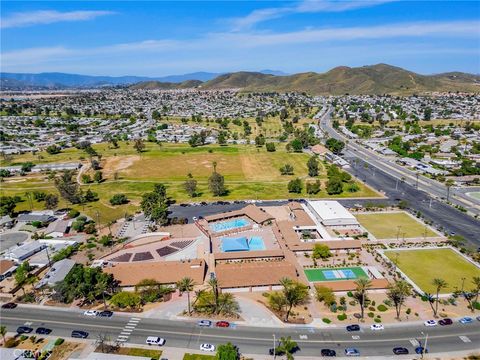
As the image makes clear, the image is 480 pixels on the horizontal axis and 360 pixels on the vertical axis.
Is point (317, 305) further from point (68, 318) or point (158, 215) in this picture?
point (158, 215)

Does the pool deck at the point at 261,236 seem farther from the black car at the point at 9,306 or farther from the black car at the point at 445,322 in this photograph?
the black car at the point at 9,306

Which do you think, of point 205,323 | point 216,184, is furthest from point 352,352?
point 216,184

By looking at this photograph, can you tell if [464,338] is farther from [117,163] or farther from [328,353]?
[117,163]

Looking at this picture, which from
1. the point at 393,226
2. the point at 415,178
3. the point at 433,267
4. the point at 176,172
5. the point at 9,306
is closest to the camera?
the point at 9,306

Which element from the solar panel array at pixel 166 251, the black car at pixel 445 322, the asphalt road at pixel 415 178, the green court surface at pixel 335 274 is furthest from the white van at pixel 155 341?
the asphalt road at pixel 415 178

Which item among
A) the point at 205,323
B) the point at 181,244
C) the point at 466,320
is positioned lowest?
the point at 205,323

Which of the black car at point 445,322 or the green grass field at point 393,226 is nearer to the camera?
the black car at point 445,322

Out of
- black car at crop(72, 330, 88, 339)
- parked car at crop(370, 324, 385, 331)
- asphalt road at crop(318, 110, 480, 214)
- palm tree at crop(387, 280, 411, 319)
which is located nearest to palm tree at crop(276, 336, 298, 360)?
parked car at crop(370, 324, 385, 331)

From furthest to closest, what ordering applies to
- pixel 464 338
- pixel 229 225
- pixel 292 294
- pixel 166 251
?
pixel 229 225, pixel 166 251, pixel 292 294, pixel 464 338
